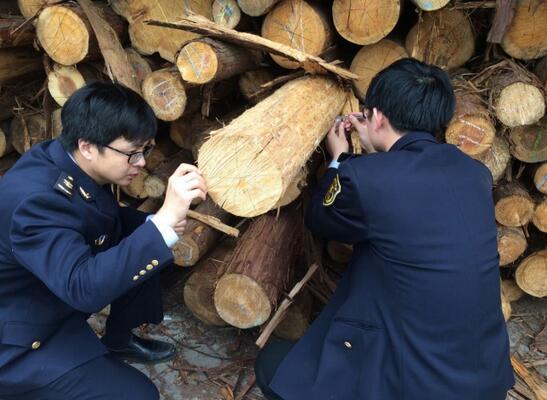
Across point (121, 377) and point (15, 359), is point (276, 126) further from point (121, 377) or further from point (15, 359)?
point (15, 359)

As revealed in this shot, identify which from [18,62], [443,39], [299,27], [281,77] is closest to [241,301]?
[281,77]

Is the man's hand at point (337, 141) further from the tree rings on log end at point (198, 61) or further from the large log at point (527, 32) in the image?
the large log at point (527, 32)

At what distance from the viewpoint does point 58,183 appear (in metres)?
1.79

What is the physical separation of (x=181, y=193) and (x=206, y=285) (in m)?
1.38

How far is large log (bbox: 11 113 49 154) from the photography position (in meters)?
3.22

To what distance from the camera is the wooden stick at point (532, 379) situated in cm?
278

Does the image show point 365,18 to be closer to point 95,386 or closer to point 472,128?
point 472,128

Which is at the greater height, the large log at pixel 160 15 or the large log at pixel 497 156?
the large log at pixel 160 15

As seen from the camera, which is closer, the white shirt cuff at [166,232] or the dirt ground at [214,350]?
the white shirt cuff at [166,232]

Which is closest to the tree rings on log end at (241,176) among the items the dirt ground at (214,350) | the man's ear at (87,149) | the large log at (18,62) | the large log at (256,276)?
the man's ear at (87,149)

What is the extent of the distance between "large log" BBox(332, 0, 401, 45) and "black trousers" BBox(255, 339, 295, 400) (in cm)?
157

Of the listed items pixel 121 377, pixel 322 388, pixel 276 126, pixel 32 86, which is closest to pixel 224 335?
pixel 121 377

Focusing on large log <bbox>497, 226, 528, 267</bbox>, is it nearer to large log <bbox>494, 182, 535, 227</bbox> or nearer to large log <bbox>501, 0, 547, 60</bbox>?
large log <bbox>494, 182, 535, 227</bbox>

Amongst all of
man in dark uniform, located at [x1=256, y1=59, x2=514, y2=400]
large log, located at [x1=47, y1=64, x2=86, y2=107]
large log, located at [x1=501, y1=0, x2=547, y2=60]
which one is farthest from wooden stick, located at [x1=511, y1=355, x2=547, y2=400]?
large log, located at [x1=47, y1=64, x2=86, y2=107]
